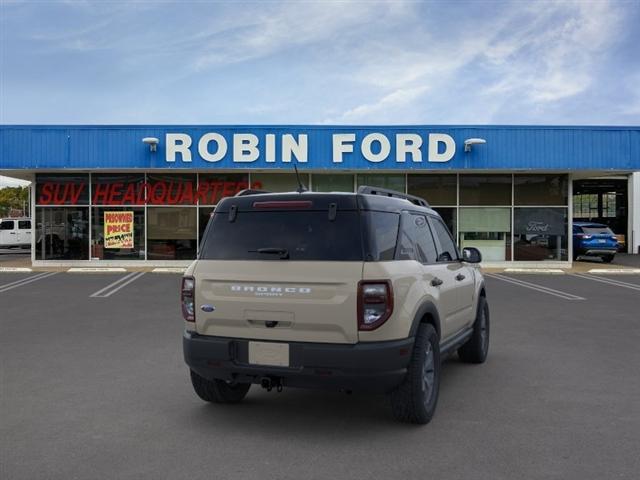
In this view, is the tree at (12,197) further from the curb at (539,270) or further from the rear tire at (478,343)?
the rear tire at (478,343)

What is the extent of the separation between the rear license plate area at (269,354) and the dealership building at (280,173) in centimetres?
1631

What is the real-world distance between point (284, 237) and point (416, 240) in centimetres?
128

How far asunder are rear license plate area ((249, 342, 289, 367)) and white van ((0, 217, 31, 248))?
1409 inches

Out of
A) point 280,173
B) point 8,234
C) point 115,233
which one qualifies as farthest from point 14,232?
point 280,173

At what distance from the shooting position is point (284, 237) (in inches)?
188

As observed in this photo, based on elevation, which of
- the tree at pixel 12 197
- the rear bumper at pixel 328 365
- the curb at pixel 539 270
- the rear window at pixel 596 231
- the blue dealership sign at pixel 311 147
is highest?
the tree at pixel 12 197

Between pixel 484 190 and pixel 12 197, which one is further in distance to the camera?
pixel 12 197

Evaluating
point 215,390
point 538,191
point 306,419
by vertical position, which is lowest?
point 306,419

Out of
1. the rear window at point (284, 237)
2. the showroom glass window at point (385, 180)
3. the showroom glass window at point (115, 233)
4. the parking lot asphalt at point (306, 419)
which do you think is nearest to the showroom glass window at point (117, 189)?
the showroom glass window at point (115, 233)

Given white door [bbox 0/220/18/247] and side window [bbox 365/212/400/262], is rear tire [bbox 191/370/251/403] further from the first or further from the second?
white door [bbox 0/220/18/247]

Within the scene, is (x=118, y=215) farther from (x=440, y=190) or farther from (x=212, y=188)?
(x=440, y=190)

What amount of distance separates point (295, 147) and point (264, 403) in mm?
15797

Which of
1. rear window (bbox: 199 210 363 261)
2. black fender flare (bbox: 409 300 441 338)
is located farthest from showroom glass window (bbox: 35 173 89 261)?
black fender flare (bbox: 409 300 441 338)

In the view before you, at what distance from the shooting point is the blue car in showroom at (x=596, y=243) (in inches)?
974
